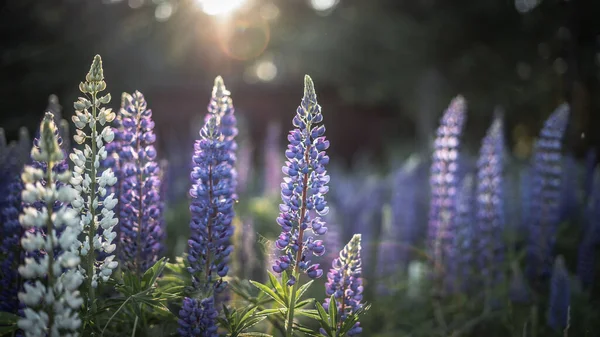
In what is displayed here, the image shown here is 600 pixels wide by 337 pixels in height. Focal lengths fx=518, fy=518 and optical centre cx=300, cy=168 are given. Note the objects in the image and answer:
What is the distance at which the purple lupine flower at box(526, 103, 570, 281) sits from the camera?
172 inches

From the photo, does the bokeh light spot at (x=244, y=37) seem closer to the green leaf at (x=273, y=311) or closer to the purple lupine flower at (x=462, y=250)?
the purple lupine flower at (x=462, y=250)

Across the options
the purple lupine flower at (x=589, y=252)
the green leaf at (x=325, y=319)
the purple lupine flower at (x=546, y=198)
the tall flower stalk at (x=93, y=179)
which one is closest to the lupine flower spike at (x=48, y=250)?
the tall flower stalk at (x=93, y=179)

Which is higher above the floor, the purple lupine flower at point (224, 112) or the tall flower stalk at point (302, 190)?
the purple lupine flower at point (224, 112)

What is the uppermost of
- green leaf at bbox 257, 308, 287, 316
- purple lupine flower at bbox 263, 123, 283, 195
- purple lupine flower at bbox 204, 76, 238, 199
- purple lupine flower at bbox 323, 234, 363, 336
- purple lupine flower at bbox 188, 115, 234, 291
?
purple lupine flower at bbox 263, 123, 283, 195

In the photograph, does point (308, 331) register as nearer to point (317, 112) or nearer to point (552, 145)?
point (317, 112)

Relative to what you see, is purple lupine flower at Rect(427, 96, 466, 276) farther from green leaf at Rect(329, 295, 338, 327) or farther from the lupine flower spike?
the lupine flower spike

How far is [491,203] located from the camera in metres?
4.36

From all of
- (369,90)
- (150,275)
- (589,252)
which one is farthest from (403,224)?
(369,90)

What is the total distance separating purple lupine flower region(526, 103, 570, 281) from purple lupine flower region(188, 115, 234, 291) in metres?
3.12

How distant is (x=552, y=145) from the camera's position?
4.37 meters

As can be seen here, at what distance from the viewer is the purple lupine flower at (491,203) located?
4207mm

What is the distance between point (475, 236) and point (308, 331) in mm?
2936

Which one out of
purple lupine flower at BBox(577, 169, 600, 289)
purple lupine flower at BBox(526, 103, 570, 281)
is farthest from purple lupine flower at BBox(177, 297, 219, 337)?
purple lupine flower at BBox(577, 169, 600, 289)

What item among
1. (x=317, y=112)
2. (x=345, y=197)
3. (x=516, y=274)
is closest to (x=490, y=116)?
(x=345, y=197)
